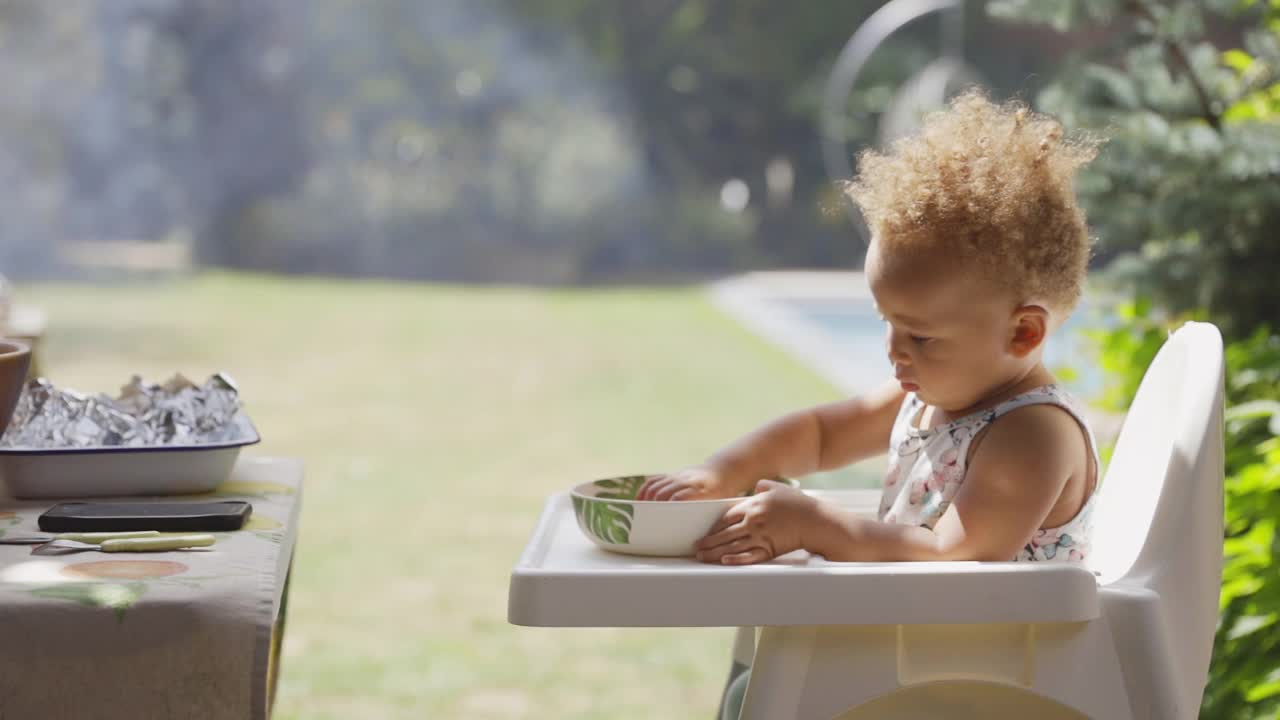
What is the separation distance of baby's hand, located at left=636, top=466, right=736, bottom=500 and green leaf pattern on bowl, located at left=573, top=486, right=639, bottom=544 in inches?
4.0

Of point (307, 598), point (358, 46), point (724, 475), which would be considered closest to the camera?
point (724, 475)

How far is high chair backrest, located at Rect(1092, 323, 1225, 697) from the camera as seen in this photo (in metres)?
1.14

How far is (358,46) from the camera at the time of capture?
1575cm

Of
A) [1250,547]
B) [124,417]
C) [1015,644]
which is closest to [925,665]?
[1015,644]

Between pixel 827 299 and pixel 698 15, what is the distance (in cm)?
570

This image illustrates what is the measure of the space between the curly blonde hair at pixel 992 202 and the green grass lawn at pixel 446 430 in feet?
4.98

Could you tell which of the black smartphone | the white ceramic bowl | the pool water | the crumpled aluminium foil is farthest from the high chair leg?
the pool water

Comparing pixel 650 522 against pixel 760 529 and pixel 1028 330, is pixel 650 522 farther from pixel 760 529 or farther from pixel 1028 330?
pixel 1028 330

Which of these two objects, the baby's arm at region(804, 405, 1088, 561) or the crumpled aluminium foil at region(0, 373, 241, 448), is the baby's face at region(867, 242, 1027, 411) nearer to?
the baby's arm at region(804, 405, 1088, 561)

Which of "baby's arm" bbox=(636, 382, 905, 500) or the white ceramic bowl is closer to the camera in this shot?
the white ceramic bowl

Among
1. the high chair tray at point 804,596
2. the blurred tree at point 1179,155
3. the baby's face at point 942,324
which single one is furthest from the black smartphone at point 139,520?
the blurred tree at point 1179,155

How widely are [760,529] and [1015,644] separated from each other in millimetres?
210

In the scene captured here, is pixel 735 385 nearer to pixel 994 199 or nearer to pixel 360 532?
pixel 360 532

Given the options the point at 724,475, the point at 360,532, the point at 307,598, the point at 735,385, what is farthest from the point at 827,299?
the point at 724,475
